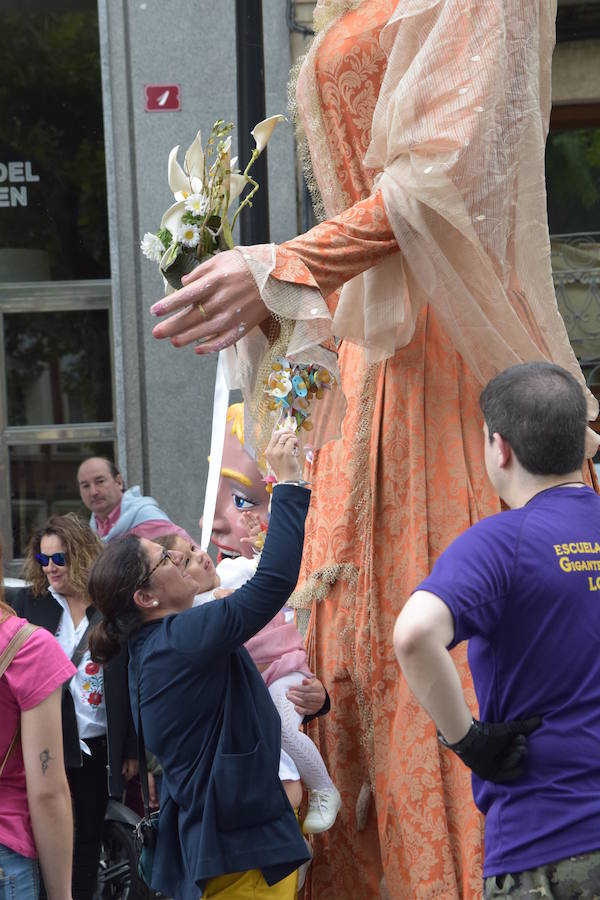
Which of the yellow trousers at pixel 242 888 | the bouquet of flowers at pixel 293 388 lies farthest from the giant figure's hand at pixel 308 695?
the bouquet of flowers at pixel 293 388

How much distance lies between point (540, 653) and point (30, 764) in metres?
1.53

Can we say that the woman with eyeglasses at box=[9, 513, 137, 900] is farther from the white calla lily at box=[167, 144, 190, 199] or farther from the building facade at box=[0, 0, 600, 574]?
the white calla lily at box=[167, 144, 190, 199]

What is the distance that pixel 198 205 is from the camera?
9.89 feet

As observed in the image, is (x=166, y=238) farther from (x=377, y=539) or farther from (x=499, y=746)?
(x=499, y=746)

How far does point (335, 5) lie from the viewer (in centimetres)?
336

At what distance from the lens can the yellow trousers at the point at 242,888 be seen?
329 cm

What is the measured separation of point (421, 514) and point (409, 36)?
1036 millimetres

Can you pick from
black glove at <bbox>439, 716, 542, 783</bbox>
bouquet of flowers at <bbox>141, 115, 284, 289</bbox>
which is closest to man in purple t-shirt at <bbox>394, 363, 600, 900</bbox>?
→ black glove at <bbox>439, 716, 542, 783</bbox>

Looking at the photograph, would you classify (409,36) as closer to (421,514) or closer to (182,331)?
(182,331)

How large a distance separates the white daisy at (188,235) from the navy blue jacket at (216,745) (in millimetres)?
756

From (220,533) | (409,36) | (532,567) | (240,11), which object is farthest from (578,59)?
(532,567)

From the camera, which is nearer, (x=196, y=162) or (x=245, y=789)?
(x=196, y=162)

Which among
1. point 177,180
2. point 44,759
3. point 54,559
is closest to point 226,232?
point 177,180

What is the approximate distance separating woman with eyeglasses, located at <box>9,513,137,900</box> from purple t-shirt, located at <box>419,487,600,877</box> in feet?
10.2
